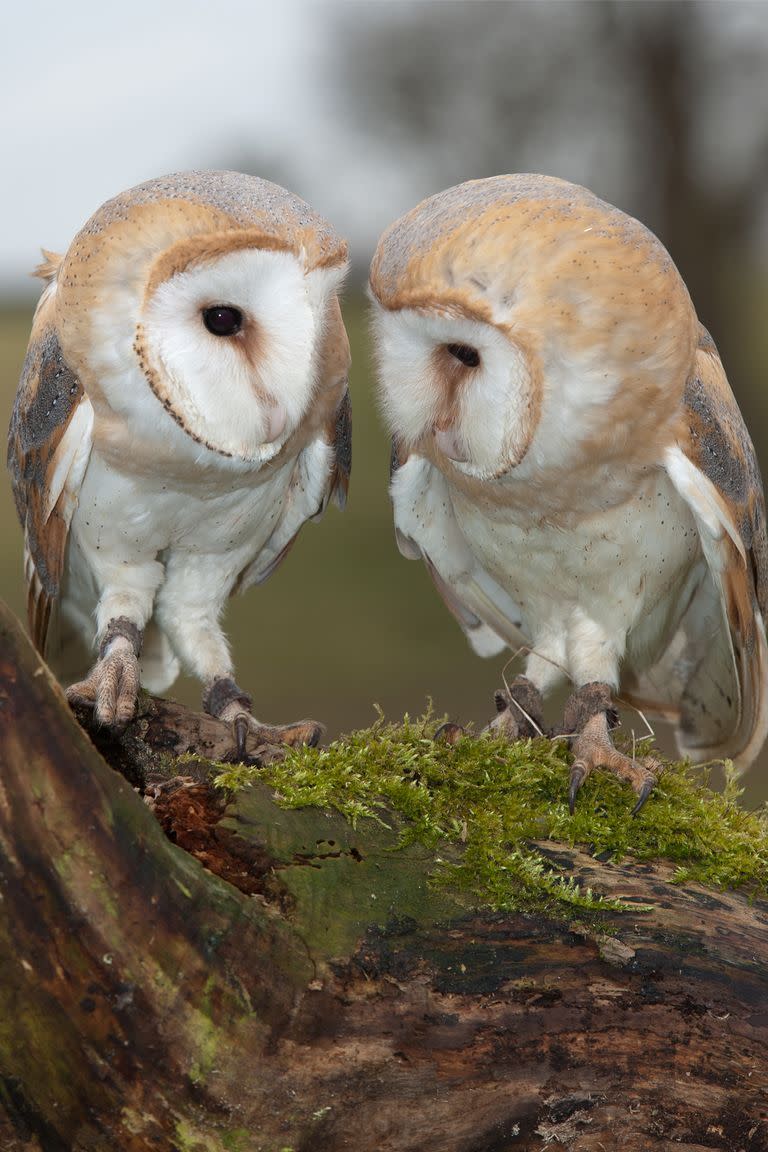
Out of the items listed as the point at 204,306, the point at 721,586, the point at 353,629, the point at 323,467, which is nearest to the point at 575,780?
the point at 721,586

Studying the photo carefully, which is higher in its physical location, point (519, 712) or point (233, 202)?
point (233, 202)

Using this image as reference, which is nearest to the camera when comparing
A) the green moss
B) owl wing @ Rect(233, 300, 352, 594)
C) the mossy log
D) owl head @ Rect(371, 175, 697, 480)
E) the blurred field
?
the mossy log

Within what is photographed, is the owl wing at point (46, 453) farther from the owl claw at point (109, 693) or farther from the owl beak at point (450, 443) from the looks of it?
the owl beak at point (450, 443)

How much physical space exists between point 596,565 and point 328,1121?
1.00 metres

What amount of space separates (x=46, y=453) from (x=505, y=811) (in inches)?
39.0

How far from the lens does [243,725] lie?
1.83 m

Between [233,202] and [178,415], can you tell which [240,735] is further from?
[233,202]

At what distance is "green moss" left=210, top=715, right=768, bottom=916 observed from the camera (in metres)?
1.43

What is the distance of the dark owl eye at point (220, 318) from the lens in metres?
1.69

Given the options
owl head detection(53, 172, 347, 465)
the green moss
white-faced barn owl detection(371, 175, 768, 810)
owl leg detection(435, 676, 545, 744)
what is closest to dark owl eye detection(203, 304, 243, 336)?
owl head detection(53, 172, 347, 465)

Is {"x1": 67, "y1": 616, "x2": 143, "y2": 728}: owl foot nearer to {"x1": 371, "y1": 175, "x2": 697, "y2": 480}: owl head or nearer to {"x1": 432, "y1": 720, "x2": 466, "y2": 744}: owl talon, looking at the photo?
{"x1": 432, "y1": 720, "x2": 466, "y2": 744}: owl talon

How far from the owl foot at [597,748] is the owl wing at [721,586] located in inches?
10.9

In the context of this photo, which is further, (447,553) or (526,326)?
(447,553)

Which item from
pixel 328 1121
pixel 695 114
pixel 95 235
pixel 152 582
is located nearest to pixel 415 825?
pixel 328 1121
